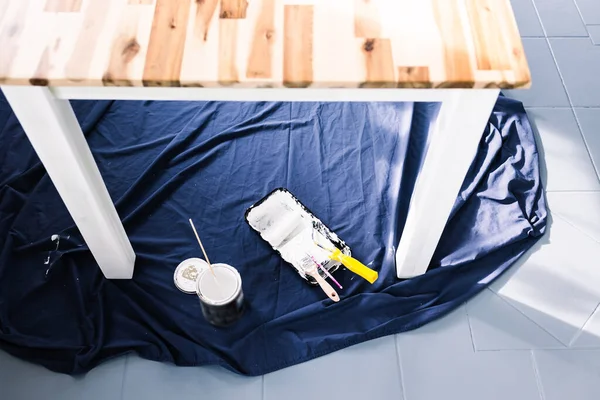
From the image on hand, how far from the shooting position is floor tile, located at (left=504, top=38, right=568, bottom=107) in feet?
6.60

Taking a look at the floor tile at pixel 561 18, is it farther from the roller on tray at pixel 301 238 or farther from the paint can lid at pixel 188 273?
the paint can lid at pixel 188 273

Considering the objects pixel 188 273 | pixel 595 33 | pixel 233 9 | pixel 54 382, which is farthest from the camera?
pixel 595 33

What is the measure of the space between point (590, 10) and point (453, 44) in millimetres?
1443

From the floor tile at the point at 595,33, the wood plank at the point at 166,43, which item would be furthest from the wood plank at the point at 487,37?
the floor tile at the point at 595,33

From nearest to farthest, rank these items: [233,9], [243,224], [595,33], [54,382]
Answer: [233,9], [54,382], [243,224], [595,33]

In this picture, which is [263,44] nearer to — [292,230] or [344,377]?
[292,230]

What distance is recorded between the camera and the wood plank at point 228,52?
106 cm

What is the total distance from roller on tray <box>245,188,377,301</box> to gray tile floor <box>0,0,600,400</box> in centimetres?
21

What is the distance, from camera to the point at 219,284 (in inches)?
59.9

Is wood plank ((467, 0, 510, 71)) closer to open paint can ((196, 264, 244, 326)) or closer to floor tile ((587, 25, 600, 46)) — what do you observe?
open paint can ((196, 264, 244, 326))

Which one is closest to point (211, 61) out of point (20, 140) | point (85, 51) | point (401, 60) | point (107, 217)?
point (85, 51)

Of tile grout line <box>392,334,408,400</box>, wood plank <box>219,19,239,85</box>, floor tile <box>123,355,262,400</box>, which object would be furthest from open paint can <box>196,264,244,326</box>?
wood plank <box>219,19,239,85</box>

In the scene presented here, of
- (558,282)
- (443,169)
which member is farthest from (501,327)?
(443,169)

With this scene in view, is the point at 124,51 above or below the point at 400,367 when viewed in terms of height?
above
